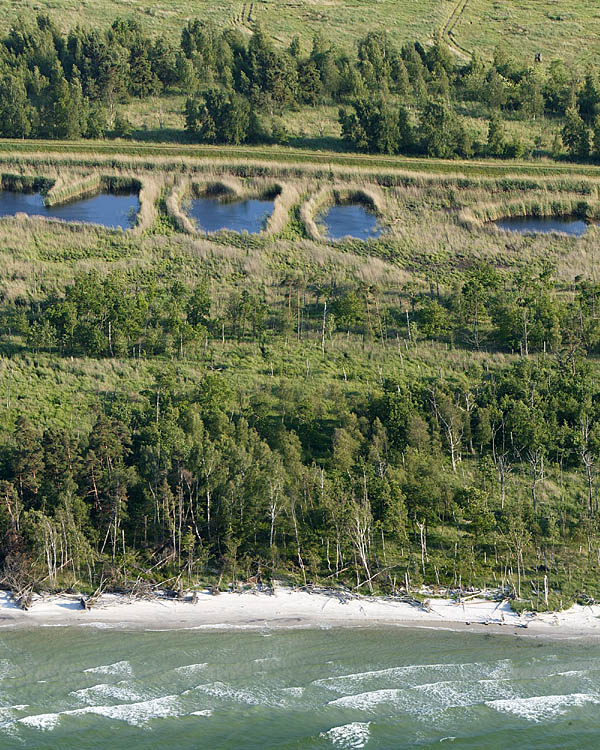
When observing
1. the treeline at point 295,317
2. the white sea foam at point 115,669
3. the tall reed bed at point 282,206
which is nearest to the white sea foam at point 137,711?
the white sea foam at point 115,669

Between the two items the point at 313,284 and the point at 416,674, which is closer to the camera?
the point at 416,674

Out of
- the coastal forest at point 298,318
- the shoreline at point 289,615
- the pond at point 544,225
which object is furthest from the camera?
the pond at point 544,225

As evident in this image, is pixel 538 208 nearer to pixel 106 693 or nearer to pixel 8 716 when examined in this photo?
pixel 106 693

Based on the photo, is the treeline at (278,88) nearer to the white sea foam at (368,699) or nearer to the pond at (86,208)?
the pond at (86,208)

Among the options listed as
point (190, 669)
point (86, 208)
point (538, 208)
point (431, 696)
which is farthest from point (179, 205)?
point (431, 696)

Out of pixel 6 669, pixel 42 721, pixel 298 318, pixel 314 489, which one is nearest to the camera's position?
pixel 42 721
